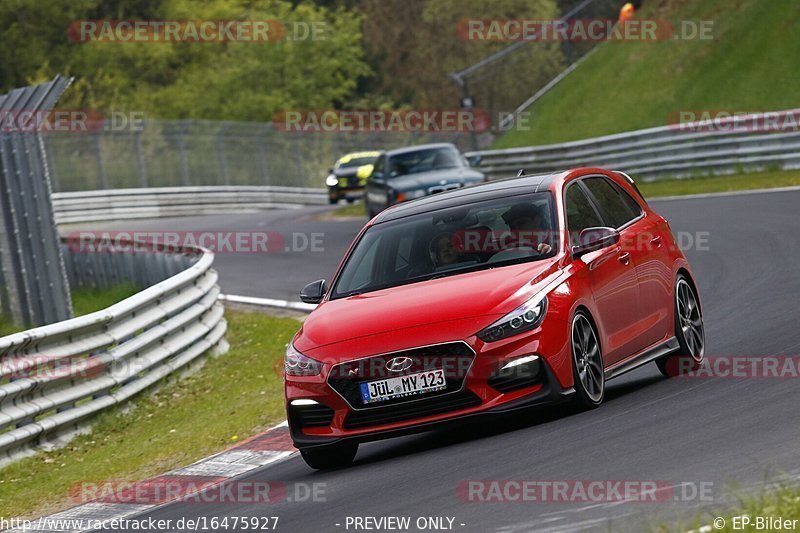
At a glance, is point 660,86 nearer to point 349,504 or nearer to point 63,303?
point 63,303

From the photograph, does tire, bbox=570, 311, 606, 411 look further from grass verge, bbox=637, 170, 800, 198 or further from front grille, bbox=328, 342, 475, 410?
grass verge, bbox=637, 170, 800, 198

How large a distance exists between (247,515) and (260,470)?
1.73m

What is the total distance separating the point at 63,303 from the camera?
56.5 ft

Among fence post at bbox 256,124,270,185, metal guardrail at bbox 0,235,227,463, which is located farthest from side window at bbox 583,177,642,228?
fence post at bbox 256,124,270,185

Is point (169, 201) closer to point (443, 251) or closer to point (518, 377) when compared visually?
point (443, 251)

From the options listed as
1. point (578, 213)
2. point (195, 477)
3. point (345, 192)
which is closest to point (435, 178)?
point (578, 213)

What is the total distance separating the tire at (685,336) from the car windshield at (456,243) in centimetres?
138

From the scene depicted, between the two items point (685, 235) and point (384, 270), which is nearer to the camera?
point (384, 270)

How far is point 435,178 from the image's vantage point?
27391 millimetres

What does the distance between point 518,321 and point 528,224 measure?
1.30m

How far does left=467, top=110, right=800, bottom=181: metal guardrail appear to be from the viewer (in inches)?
1148

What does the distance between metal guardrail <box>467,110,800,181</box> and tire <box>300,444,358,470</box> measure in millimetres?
20673

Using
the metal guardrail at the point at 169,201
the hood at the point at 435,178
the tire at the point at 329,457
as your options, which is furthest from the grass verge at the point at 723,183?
the metal guardrail at the point at 169,201

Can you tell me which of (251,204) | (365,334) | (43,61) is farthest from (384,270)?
(43,61)
